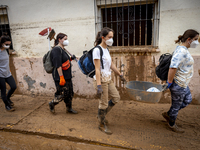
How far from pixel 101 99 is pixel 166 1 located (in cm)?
286

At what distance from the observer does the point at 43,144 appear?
259cm

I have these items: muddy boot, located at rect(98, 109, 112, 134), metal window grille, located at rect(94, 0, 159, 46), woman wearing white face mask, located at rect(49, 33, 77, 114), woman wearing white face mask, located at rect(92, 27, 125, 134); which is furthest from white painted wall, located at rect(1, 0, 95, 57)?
muddy boot, located at rect(98, 109, 112, 134)

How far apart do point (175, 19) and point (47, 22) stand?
11.3 feet

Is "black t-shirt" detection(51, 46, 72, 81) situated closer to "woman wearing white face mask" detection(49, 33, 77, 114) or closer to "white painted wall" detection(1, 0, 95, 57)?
"woman wearing white face mask" detection(49, 33, 77, 114)

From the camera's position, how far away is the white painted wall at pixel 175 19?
3.46m

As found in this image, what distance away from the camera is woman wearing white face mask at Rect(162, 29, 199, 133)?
89.4 inches

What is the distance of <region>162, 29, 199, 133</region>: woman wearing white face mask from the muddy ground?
45 centimetres

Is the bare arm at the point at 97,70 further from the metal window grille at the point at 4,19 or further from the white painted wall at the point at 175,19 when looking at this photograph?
the metal window grille at the point at 4,19

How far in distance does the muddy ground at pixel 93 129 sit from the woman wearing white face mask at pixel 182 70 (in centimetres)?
45

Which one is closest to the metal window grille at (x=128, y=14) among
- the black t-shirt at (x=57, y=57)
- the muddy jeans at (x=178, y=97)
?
the black t-shirt at (x=57, y=57)

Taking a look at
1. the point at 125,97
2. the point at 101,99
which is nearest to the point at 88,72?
the point at 101,99

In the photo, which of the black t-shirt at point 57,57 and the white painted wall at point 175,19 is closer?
the black t-shirt at point 57,57

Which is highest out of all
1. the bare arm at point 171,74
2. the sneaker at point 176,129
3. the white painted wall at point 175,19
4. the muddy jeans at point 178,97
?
the white painted wall at point 175,19

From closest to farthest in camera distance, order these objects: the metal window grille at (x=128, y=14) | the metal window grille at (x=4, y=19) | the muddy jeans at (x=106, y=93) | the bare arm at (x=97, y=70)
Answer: the bare arm at (x=97, y=70)
the muddy jeans at (x=106, y=93)
the metal window grille at (x=128, y=14)
the metal window grille at (x=4, y=19)
